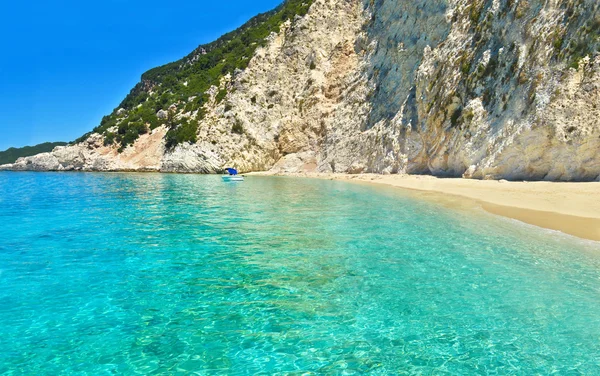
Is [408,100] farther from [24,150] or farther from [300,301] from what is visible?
[24,150]

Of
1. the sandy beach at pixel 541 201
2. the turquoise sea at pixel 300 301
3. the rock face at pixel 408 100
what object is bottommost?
the turquoise sea at pixel 300 301

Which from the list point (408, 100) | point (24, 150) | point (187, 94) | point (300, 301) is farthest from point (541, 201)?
point (24, 150)

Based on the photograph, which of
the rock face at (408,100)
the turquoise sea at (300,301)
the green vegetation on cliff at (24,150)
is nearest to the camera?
the turquoise sea at (300,301)

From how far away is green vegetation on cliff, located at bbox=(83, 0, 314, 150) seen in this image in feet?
192

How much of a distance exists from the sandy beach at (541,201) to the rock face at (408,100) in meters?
1.79

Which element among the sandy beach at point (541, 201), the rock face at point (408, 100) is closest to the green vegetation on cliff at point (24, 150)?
the rock face at point (408, 100)

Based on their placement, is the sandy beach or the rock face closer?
the sandy beach

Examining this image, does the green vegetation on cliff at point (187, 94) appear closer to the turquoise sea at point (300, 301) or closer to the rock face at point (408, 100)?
the rock face at point (408, 100)

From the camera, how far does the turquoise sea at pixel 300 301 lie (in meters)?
4.96

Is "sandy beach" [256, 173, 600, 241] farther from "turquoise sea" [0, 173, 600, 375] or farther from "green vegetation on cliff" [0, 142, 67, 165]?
"green vegetation on cliff" [0, 142, 67, 165]

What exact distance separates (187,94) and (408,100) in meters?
45.4

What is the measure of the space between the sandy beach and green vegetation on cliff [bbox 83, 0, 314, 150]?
4023 centimetres

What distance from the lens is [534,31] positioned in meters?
23.2

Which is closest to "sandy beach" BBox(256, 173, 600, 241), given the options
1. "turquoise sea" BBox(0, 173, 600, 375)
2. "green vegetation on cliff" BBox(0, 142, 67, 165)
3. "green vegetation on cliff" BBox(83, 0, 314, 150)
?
"turquoise sea" BBox(0, 173, 600, 375)
